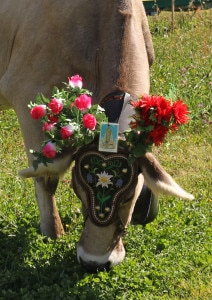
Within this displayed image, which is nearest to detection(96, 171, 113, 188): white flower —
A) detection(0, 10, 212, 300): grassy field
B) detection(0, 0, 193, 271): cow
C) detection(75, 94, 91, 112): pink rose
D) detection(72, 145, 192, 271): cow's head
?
detection(72, 145, 192, 271): cow's head

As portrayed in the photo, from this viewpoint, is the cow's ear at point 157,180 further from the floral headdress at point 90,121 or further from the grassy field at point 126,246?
the grassy field at point 126,246

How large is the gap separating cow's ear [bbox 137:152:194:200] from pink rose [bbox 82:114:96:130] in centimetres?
42

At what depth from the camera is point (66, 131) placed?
444cm

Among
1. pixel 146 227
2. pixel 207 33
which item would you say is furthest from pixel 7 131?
pixel 207 33

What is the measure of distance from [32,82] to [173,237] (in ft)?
5.90

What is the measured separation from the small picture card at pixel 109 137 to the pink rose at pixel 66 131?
211 mm

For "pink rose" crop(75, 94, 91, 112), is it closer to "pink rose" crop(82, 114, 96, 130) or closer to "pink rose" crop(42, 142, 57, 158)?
"pink rose" crop(82, 114, 96, 130)

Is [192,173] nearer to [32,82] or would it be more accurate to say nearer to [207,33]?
[32,82]

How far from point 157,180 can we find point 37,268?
1361 millimetres

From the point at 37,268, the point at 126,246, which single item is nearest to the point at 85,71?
the point at 126,246

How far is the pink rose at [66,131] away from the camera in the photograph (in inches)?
175

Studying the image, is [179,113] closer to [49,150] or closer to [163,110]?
[163,110]

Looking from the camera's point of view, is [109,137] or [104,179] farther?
[104,179]

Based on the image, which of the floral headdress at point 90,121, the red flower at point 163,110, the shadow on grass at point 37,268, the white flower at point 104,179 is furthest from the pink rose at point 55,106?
the shadow on grass at point 37,268
